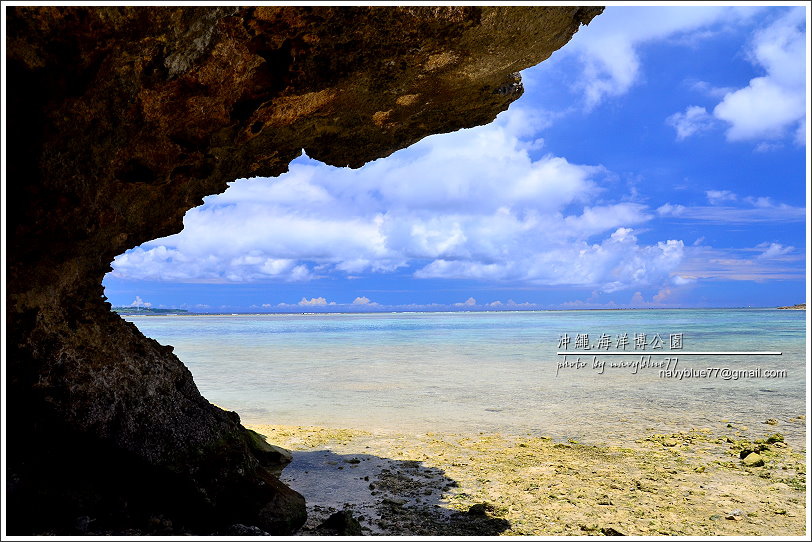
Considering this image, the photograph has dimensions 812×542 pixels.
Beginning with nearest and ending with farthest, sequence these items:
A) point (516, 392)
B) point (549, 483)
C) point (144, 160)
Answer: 1. point (144, 160)
2. point (549, 483)
3. point (516, 392)

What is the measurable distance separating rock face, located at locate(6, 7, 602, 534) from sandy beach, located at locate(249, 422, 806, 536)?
132 cm

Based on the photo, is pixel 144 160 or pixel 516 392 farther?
pixel 516 392

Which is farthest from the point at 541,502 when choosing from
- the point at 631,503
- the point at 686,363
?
the point at 686,363

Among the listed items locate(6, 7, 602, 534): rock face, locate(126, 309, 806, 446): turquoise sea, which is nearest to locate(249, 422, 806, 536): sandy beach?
locate(126, 309, 806, 446): turquoise sea

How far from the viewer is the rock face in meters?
3.46

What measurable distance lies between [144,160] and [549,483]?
5.93 metres

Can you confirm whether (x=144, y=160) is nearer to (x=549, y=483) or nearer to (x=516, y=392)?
(x=549, y=483)

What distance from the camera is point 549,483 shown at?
6.46 meters

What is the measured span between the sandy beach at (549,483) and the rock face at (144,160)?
1.32m

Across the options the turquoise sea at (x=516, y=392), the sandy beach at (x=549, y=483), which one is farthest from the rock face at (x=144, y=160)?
the turquoise sea at (x=516, y=392)

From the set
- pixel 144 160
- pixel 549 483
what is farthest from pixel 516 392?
pixel 144 160

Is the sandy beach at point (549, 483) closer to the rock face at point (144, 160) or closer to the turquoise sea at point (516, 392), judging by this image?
the turquoise sea at point (516, 392)

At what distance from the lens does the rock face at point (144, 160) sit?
11.4 feet

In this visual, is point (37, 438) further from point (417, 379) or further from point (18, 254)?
point (417, 379)
